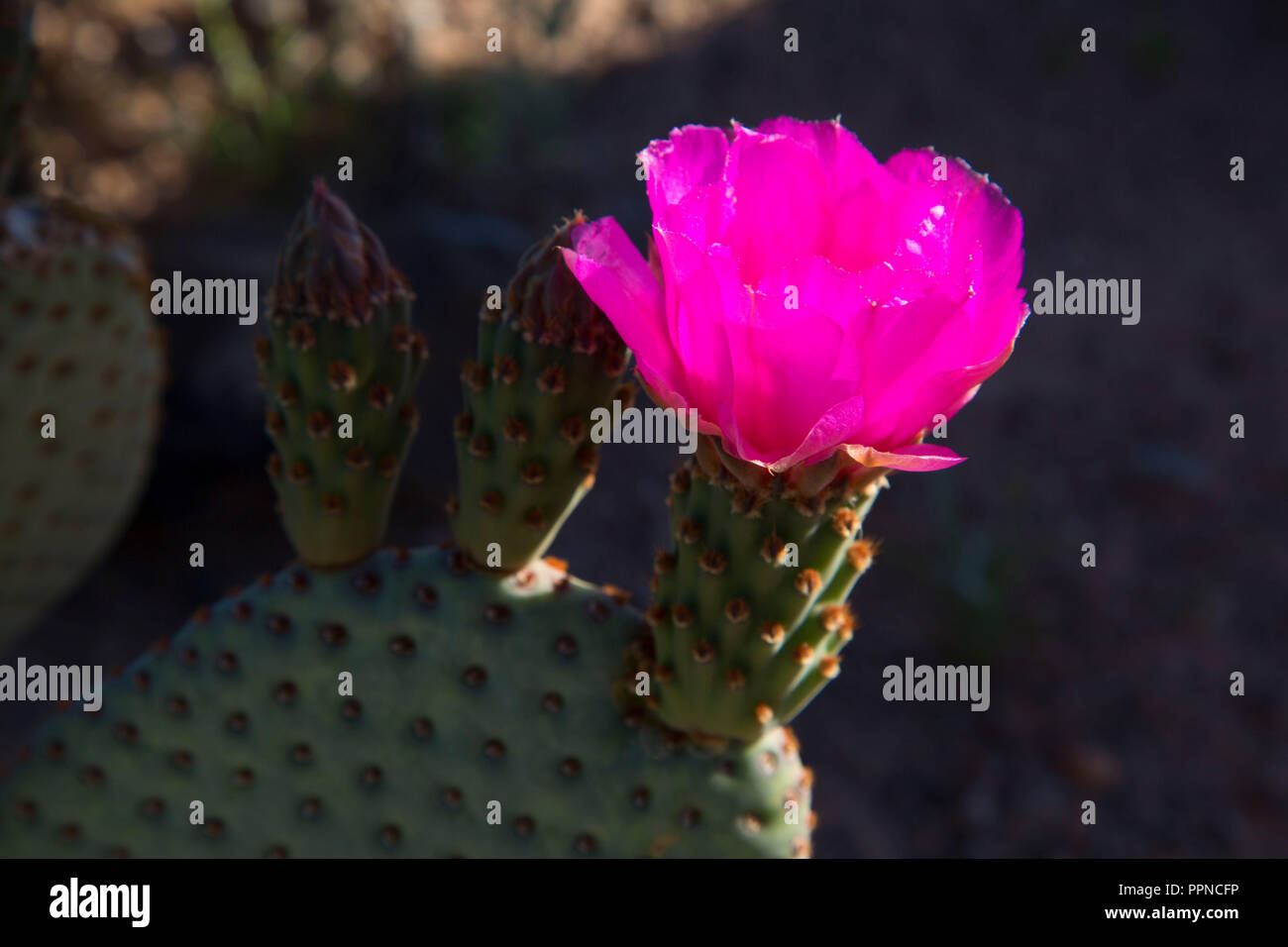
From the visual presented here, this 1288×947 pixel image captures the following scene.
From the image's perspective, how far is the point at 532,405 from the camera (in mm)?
1033

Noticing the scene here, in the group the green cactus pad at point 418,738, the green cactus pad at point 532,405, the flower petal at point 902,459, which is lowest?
the green cactus pad at point 418,738

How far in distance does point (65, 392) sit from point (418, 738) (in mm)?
1111

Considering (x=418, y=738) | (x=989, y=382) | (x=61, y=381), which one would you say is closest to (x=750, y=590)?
(x=418, y=738)

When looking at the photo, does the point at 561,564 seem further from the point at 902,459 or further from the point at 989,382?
the point at 989,382

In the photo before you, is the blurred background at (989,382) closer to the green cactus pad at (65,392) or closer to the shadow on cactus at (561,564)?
the green cactus pad at (65,392)

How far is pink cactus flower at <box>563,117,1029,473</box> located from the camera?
0.77 m

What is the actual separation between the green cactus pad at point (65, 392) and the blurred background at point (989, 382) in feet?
2.04

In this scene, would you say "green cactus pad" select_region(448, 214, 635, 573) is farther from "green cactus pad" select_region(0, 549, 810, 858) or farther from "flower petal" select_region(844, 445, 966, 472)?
"flower petal" select_region(844, 445, 966, 472)

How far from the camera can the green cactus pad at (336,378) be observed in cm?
104

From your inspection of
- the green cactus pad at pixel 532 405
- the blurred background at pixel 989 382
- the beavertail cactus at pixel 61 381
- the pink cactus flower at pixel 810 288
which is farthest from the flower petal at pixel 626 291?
the blurred background at pixel 989 382
